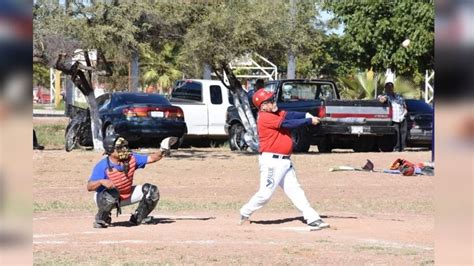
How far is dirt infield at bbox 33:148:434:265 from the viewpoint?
8.91 m

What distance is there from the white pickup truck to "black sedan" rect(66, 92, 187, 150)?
5.44 ft

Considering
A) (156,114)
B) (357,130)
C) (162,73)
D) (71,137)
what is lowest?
(71,137)

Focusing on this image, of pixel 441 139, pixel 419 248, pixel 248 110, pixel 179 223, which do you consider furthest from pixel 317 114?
pixel 441 139

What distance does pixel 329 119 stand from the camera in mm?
21703

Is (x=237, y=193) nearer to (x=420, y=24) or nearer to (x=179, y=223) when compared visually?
(x=179, y=223)

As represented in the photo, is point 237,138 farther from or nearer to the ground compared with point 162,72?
nearer to the ground

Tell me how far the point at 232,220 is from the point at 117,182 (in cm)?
177

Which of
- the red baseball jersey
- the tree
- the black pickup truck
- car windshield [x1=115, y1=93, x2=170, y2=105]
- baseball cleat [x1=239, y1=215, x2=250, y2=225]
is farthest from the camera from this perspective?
the tree

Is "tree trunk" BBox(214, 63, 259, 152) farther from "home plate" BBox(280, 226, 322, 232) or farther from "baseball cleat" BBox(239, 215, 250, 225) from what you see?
"home plate" BBox(280, 226, 322, 232)

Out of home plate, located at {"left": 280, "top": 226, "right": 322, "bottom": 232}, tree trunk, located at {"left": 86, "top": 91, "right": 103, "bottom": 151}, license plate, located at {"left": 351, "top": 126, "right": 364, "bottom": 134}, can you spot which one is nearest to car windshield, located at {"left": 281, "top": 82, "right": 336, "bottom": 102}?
license plate, located at {"left": 351, "top": 126, "right": 364, "bottom": 134}

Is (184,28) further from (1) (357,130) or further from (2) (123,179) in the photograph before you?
(2) (123,179)

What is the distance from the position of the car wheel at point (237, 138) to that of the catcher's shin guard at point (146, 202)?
1288 centimetres

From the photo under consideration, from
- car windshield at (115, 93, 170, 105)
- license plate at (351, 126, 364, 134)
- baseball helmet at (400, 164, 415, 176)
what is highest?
car windshield at (115, 93, 170, 105)

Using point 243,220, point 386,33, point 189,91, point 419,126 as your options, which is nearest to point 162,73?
point 386,33
